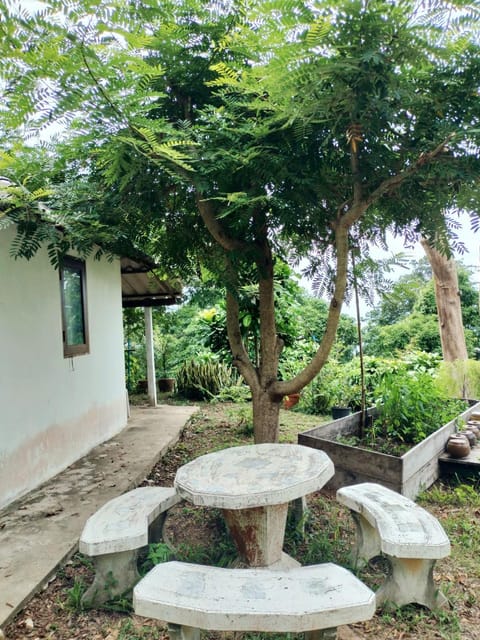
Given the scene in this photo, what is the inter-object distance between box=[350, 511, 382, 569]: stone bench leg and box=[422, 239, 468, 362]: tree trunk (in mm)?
5316

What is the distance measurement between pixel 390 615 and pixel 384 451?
75.0 inches

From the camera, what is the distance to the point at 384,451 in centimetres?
399

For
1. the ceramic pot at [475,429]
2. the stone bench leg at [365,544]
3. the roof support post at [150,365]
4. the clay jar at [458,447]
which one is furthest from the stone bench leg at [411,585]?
the roof support post at [150,365]

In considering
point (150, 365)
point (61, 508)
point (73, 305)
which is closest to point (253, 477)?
point (61, 508)

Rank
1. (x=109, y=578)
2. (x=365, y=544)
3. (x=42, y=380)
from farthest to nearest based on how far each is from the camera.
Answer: (x=42, y=380), (x=365, y=544), (x=109, y=578)

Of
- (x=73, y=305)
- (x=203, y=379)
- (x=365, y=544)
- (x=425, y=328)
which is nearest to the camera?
(x=365, y=544)

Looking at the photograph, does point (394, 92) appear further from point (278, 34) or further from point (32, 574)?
point (32, 574)

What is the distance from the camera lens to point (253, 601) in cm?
169

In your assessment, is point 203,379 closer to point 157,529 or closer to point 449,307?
point 449,307

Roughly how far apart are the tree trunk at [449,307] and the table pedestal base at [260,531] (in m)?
5.85

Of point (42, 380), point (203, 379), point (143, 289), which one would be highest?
point (143, 289)

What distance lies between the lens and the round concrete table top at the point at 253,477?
6.95 ft

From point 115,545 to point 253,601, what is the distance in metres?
0.86

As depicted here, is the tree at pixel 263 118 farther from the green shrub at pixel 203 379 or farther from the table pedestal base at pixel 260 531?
the green shrub at pixel 203 379
